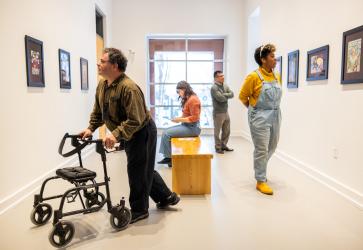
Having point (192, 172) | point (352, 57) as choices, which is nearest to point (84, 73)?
point (192, 172)

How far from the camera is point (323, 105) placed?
373 cm

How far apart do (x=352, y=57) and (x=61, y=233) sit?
3.02m

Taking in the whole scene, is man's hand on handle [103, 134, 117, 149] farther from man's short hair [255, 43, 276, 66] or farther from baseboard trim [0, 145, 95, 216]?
man's short hair [255, 43, 276, 66]

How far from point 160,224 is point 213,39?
6271mm

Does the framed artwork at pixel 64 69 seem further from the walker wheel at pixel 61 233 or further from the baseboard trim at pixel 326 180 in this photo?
the baseboard trim at pixel 326 180

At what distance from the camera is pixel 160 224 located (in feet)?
8.45

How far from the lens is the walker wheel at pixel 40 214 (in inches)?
97.0

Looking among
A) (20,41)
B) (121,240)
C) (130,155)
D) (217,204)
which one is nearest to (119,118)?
(130,155)

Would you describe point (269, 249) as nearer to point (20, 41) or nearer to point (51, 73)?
point (20, 41)

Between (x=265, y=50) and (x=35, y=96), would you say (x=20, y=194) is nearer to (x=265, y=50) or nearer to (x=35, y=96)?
(x=35, y=96)

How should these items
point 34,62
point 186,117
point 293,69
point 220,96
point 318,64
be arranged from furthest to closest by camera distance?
1. point 220,96
2. point 293,69
3. point 186,117
4. point 318,64
5. point 34,62

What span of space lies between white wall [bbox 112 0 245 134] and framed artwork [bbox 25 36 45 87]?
4.08 m

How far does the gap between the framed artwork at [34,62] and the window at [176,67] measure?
4.50 metres

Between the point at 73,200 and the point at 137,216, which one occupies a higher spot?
the point at 73,200
